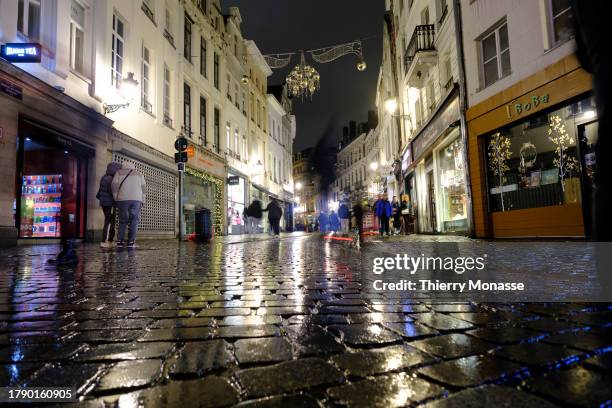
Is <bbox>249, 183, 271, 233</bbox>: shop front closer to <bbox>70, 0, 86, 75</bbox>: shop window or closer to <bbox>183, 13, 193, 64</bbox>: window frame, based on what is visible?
<bbox>183, 13, 193, 64</bbox>: window frame

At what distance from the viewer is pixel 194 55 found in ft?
65.0

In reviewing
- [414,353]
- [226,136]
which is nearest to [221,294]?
[414,353]

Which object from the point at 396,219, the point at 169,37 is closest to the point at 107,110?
the point at 169,37

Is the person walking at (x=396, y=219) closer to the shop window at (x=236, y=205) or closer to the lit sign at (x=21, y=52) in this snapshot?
the shop window at (x=236, y=205)

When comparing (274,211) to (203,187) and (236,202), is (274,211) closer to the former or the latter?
(203,187)

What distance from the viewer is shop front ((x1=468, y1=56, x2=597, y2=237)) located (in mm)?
8578

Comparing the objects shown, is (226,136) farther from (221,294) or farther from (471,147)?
(221,294)

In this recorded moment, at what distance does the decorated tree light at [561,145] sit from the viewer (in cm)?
897

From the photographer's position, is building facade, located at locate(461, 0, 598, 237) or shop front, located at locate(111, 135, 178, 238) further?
shop front, located at locate(111, 135, 178, 238)

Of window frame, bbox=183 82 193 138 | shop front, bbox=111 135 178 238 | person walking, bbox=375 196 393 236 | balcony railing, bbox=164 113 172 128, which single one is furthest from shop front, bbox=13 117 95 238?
person walking, bbox=375 196 393 236

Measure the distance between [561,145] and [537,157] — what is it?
2.58 ft

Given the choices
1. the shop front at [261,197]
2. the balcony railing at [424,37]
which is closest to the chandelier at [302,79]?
the balcony railing at [424,37]

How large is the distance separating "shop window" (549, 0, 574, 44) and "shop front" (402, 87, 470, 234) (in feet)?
12.1

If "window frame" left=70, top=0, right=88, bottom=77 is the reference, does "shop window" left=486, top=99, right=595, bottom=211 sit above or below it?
below
